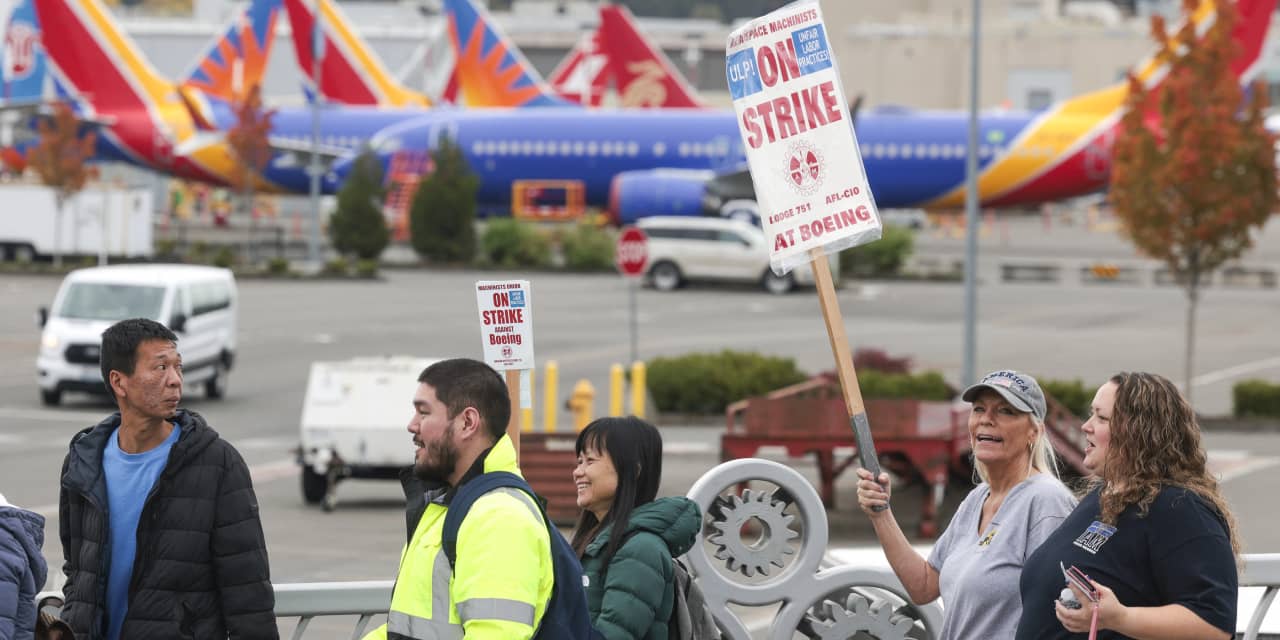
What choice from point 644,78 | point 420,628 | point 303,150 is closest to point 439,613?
point 420,628

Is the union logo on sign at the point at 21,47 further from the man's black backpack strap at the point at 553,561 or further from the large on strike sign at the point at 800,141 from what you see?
the man's black backpack strap at the point at 553,561

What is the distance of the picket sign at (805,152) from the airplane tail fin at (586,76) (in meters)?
81.1

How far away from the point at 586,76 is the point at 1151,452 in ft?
318

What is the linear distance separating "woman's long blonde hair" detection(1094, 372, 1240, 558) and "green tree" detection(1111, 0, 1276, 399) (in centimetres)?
2180

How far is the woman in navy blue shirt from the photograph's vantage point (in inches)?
173

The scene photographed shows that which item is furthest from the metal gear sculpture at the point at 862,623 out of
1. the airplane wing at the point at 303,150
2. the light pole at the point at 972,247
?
the airplane wing at the point at 303,150

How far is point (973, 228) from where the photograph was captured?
23547mm

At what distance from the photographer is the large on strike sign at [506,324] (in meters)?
5.77

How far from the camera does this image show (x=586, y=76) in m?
100

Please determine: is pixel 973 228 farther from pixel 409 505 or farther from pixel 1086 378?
pixel 409 505

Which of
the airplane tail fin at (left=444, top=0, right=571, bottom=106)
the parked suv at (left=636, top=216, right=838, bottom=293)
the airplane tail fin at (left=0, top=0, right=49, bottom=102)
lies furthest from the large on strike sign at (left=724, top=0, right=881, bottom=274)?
the airplane tail fin at (left=0, top=0, right=49, bottom=102)

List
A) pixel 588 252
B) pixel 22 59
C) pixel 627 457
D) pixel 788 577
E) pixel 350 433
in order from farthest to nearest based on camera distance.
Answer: pixel 22 59 < pixel 588 252 < pixel 350 433 < pixel 788 577 < pixel 627 457

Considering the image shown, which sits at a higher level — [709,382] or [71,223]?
[71,223]

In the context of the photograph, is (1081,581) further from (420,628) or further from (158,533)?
(158,533)
